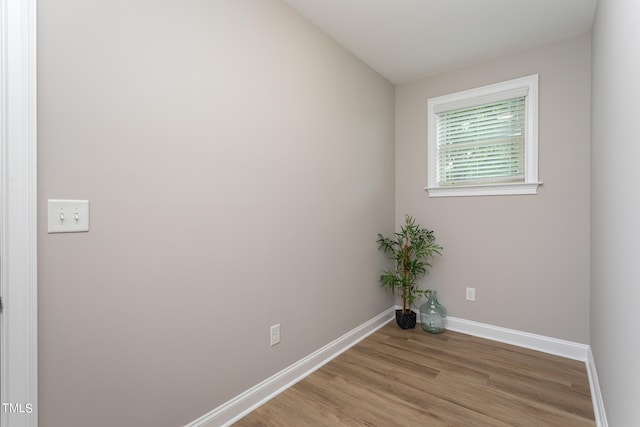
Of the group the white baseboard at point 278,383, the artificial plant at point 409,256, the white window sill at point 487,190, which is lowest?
the white baseboard at point 278,383

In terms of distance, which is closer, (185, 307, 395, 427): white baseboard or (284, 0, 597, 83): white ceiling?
(185, 307, 395, 427): white baseboard

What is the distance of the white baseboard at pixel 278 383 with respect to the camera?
1624mm

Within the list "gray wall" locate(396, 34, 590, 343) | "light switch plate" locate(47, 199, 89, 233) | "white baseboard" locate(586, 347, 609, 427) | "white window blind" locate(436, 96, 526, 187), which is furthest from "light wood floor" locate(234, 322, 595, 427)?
"white window blind" locate(436, 96, 526, 187)

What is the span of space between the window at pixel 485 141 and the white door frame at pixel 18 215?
2.87 meters

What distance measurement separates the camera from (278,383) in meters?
1.96

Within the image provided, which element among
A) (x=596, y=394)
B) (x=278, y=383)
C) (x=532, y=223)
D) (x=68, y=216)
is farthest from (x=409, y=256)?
(x=68, y=216)

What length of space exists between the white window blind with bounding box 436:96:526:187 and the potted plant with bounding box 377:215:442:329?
54cm

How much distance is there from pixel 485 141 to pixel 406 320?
180 centimetres

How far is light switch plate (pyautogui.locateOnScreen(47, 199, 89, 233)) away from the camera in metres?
1.09

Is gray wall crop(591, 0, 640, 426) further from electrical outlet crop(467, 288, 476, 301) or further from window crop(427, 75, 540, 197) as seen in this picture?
electrical outlet crop(467, 288, 476, 301)

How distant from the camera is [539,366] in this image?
225 cm

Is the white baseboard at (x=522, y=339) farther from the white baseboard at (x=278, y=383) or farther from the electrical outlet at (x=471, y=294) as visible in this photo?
the white baseboard at (x=278, y=383)

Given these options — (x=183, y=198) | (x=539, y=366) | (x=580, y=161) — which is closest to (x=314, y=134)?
(x=183, y=198)

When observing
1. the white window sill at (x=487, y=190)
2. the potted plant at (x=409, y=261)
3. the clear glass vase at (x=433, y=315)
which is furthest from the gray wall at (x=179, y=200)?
the white window sill at (x=487, y=190)
